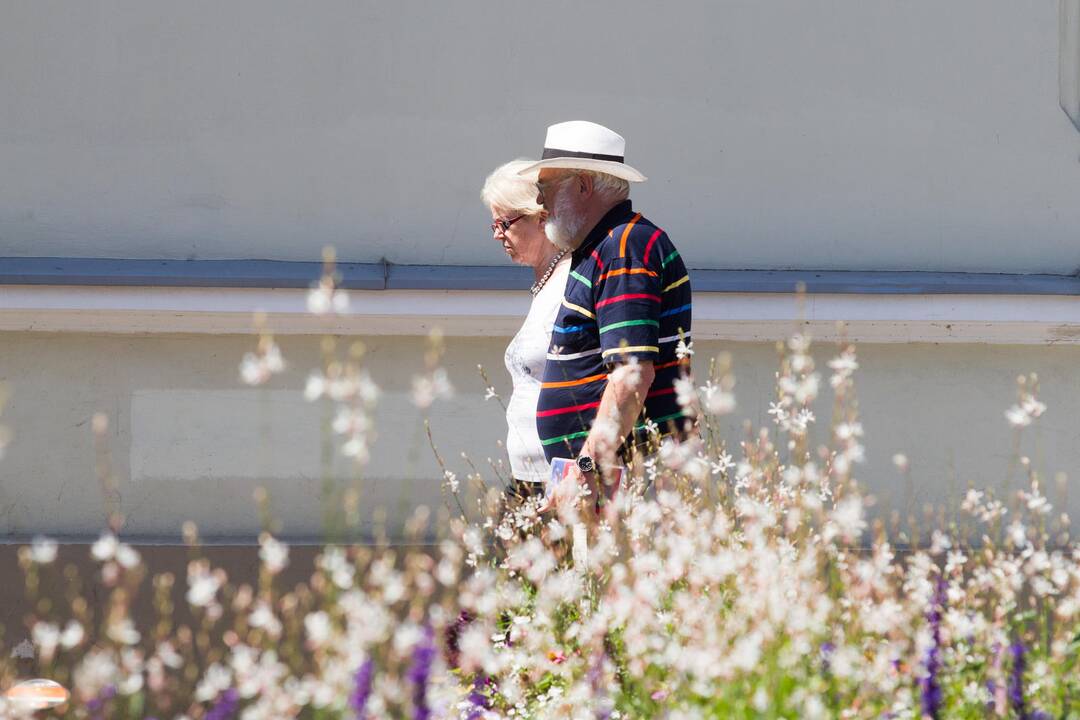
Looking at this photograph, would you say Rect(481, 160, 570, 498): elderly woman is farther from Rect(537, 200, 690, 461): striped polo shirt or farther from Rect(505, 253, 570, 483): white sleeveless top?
Rect(537, 200, 690, 461): striped polo shirt

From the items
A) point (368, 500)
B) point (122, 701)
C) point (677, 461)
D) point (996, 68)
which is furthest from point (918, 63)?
point (122, 701)

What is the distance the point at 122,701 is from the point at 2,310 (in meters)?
3.28

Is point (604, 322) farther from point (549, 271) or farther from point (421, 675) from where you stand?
point (421, 675)

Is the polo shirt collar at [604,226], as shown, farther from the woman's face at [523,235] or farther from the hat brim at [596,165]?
the woman's face at [523,235]

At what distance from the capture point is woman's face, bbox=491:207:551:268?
3.69 m

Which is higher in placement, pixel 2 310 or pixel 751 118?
pixel 751 118

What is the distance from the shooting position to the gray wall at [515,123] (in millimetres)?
5332

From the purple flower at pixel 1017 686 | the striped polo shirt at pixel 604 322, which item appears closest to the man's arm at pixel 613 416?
the striped polo shirt at pixel 604 322

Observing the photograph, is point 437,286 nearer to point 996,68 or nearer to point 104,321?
point 104,321

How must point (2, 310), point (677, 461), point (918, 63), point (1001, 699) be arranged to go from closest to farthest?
point (1001, 699), point (677, 461), point (2, 310), point (918, 63)

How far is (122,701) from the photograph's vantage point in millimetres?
2229

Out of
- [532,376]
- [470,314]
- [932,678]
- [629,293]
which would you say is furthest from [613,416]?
[470,314]

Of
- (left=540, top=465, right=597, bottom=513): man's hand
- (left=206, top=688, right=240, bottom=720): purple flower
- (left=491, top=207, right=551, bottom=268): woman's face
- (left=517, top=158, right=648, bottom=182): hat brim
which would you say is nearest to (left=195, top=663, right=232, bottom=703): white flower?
(left=206, top=688, right=240, bottom=720): purple flower

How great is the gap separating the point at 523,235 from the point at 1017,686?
1936mm
